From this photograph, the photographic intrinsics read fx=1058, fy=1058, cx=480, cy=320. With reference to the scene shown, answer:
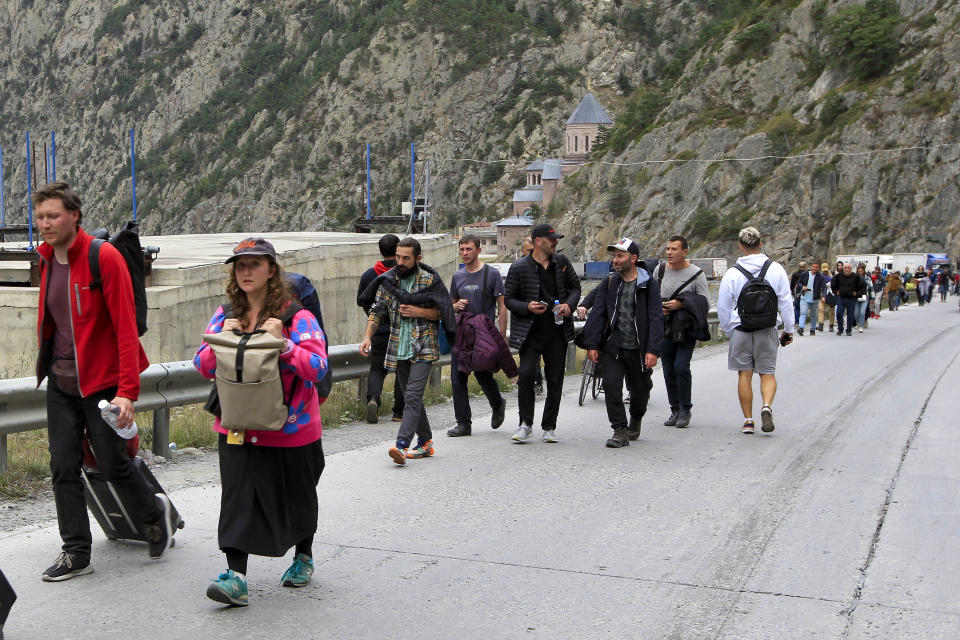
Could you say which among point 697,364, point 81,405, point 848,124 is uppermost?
point 848,124

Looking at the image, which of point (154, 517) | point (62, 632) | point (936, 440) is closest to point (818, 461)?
point (936, 440)

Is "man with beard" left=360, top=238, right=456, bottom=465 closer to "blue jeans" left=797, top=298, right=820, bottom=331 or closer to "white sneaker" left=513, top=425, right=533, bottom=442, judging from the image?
"white sneaker" left=513, top=425, right=533, bottom=442

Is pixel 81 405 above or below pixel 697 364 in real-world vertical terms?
above

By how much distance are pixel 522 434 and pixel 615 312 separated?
137 cm

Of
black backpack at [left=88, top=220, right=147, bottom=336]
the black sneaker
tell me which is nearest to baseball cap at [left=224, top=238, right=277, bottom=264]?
black backpack at [left=88, top=220, right=147, bottom=336]

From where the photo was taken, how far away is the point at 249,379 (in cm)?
456

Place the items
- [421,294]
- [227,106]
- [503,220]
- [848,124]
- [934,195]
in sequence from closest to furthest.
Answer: [421,294] → [934,195] → [848,124] → [503,220] → [227,106]

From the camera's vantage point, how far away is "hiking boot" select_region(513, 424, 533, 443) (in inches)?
374

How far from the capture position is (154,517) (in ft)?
18.1

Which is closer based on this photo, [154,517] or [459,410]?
[154,517]

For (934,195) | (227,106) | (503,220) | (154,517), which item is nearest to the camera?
(154,517)

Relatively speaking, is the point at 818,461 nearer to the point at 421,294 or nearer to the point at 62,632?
the point at 421,294

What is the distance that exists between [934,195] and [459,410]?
203ft

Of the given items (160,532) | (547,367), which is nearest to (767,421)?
(547,367)
